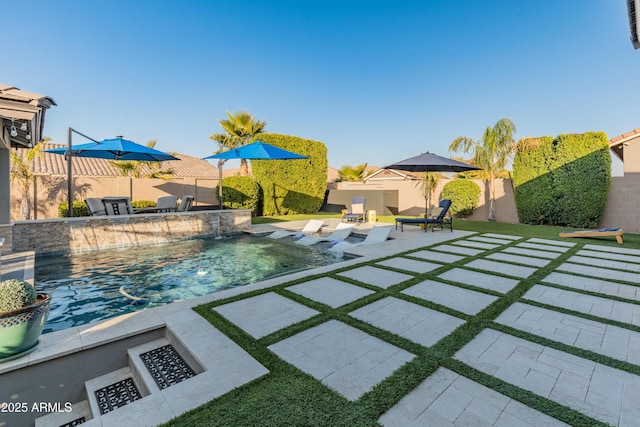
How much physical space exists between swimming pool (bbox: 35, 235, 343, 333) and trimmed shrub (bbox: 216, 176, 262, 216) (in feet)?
18.1

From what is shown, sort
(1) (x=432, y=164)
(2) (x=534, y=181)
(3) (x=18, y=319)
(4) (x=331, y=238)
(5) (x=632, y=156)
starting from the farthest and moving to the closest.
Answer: (2) (x=534, y=181), (5) (x=632, y=156), (1) (x=432, y=164), (4) (x=331, y=238), (3) (x=18, y=319)

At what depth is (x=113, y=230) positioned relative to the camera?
26.2 ft

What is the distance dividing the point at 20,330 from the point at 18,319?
0.10m

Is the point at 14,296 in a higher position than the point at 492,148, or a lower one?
lower

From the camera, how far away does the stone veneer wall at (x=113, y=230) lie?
692 centimetres

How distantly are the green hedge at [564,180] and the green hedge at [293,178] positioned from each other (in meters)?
9.66

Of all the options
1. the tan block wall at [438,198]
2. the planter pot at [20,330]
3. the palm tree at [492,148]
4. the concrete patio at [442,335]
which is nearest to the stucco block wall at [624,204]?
the tan block wall at [438,198]

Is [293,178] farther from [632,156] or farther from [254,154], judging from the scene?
[632,156]

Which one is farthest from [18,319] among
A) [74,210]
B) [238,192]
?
[238,192]

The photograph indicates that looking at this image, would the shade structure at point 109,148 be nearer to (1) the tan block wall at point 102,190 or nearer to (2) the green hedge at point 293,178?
(1) the tan block wall at point 102,190

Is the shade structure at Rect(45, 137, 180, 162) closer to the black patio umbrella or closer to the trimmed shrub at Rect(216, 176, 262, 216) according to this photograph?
the trimmed shrub at Rect(216, 176, 262, 216)

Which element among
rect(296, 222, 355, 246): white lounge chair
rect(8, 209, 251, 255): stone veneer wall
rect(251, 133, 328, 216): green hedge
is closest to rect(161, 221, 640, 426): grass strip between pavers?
rect(296, 222, 355, 246): white lounge chair

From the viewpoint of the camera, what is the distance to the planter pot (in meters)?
2.30

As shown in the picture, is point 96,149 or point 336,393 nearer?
point 336,393
